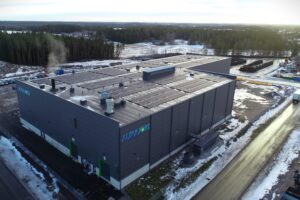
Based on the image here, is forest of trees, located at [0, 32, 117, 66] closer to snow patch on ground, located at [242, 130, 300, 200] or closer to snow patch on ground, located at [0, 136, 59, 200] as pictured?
snow patch on ground, located at [0, 136, 59, 200]

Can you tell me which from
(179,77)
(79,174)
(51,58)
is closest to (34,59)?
(51,58)

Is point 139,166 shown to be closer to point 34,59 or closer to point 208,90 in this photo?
point 208,90

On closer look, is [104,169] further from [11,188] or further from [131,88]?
[131,88]

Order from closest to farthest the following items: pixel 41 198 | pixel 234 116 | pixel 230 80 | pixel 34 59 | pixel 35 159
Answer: pixel 41 198, pixel 35 159, pixel 230 80, pixel 234 116, pixel 34 59

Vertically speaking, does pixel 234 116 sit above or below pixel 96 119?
below

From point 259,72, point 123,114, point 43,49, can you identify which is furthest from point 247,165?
point 43,49

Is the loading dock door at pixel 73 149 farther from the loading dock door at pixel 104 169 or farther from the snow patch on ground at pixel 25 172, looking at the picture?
the loading dock door at pixel 104 169

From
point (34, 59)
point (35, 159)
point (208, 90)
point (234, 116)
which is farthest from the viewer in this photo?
point (34, 59)
